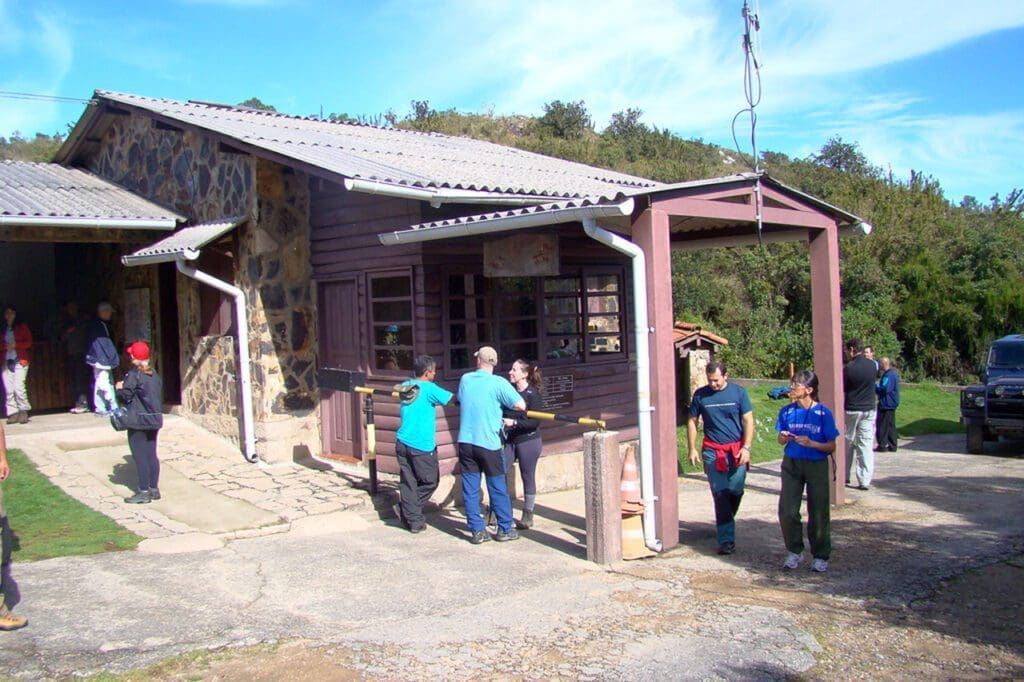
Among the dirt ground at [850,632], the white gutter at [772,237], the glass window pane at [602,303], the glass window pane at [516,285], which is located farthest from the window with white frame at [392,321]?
the dirt ground at [850,632]

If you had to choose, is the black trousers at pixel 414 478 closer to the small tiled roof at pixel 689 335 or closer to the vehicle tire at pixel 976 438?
the small tiled roof at pixel 689 335

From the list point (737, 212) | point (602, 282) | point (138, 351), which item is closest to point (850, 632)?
point (737, 212)

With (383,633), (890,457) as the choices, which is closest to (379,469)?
(383,633)

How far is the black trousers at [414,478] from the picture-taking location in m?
8.03

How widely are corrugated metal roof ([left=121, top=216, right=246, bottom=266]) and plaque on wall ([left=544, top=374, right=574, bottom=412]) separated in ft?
13.8

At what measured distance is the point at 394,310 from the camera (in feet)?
32.4

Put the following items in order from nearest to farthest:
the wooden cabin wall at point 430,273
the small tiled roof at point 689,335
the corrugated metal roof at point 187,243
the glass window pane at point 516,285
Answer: the wooden cabin wall at point 430,273
the glass window pane at point 516,285
the corrugated metal roof at point 187,243
the small tiled roof at point 689,335

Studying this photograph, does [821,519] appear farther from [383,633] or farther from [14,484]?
[14,484]

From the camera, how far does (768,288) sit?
24.9 meters

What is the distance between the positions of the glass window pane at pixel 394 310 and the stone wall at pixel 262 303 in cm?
136

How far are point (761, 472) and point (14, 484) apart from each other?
8.91m

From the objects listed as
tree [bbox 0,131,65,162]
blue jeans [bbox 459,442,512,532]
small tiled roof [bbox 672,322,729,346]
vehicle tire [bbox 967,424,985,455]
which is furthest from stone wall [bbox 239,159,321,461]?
tree [bbox 0,131,65,162]

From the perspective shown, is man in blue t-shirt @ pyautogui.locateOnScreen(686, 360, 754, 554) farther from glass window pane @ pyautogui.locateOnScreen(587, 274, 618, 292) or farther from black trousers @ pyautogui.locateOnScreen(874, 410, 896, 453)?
black trousers @ pyautogui.locateOnScreen(874, 410, 896, 453)

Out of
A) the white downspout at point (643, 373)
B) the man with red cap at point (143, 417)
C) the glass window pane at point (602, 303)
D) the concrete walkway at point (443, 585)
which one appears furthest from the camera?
the glass window pane at point (602, 303)
